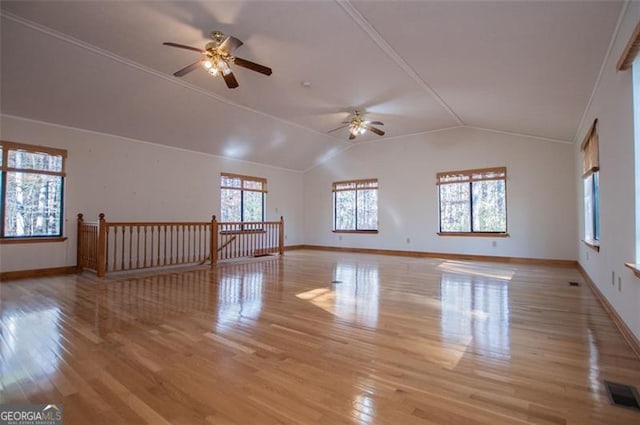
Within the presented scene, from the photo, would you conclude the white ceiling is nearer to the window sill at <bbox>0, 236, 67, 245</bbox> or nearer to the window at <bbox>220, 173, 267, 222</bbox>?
the window at <bbox>220, 173, 267, 222</bbox>

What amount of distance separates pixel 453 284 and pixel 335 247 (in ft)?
18.0

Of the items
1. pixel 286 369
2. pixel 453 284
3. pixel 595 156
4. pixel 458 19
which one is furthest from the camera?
pixel 453 284

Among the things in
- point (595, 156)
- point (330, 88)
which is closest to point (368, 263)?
point (330, 88)

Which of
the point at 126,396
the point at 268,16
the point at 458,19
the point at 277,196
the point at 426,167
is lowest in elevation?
the point at 126,396

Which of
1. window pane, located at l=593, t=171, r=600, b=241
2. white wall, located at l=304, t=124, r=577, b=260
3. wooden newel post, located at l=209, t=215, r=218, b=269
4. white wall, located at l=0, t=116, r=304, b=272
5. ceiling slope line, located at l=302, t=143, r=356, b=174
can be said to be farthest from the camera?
ceiling slope line, located at l=302, t=143, r=356, b=174

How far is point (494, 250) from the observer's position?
25.1 feet

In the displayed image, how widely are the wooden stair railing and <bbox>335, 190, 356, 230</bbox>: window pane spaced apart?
2139mm

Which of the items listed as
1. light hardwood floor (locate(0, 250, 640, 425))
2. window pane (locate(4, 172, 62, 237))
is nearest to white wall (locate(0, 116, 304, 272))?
window pane (locate(4, 172, 62, 237))

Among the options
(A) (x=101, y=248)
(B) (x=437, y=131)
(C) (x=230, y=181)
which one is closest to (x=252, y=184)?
(C) (x=230, y=181)

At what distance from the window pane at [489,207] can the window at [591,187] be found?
2.12 m

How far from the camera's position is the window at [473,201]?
760 centimetres

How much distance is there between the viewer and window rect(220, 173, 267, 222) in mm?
8844

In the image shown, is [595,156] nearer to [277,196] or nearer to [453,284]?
[453,284]

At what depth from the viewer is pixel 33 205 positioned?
18.8ft
